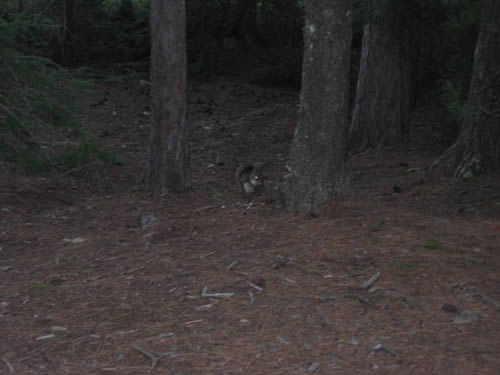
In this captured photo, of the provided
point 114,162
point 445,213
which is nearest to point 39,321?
point 445,213

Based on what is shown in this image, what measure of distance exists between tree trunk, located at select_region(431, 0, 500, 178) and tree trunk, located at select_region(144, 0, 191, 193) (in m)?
3.35

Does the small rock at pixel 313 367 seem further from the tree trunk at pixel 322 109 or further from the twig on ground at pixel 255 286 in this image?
the tree trunk at pixel 322 109

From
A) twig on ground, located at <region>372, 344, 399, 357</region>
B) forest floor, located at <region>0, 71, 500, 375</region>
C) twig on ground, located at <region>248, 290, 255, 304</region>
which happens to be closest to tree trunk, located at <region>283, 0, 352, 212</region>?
forest floor, located at <region>0, 71, 500, 375</region>

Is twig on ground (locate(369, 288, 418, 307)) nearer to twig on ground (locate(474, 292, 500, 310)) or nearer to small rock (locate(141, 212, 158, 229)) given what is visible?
twig on ground (locate(474, 292, 500, 310))

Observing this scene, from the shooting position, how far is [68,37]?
55.1ft

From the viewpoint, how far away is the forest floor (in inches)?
139

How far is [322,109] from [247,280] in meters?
2.09

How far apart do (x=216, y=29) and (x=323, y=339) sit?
Result: 14648mm

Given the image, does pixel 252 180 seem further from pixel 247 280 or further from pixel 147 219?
pixel 247 280

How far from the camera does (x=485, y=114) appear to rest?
691 centimetres

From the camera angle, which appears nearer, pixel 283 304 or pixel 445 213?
pixel 283 304

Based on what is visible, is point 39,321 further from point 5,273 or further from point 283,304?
point 283,304

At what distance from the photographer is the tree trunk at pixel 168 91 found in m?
7.17

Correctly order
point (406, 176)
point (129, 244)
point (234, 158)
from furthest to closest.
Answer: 1. point (234, 158)
2. point (406, 176)
3. point (129, 244)
